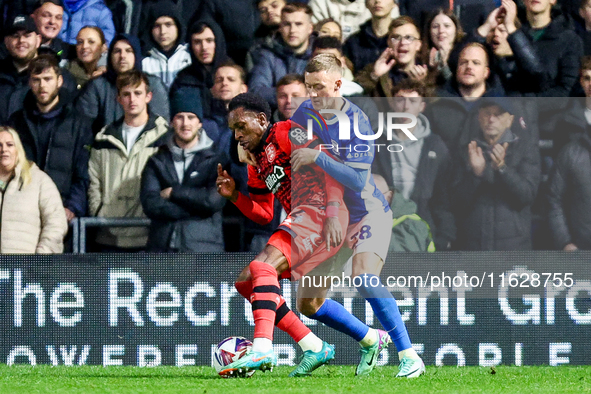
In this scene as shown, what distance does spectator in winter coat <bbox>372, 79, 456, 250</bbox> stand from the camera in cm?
712

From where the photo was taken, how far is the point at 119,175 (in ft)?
24.1

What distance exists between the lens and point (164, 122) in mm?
7375

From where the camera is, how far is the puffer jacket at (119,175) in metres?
7.30

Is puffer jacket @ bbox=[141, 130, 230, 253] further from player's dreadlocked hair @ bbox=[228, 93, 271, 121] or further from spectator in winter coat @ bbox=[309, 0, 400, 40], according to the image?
player's dreadlocked hair @ bbox=[228, 93, 271, 121]

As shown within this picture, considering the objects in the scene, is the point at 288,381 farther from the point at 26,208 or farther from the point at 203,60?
the point at 203,60

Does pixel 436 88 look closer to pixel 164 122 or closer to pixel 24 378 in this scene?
pixel 164 122

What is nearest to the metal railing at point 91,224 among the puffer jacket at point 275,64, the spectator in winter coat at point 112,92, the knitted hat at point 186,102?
the spectator in winter coat at point 112,92

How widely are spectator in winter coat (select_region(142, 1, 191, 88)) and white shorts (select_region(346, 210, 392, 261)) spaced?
2.68 m

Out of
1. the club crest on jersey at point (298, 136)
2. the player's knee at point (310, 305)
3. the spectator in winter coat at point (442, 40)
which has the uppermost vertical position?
the spectator in winter coat at point (442, 40)

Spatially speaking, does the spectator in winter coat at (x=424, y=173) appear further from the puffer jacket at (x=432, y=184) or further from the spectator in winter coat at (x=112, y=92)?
the spectator in winter coat at (x=112, y=92)

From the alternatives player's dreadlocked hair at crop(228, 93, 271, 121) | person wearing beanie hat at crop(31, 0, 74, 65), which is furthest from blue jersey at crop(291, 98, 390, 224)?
person wearing beanie hat at crop(31, 0, 74, 65)

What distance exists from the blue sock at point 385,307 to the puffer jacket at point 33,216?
3017 mm

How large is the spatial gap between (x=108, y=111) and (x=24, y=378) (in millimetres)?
2667

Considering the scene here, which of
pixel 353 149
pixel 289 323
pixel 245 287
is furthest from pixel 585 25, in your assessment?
pixel 245 287
